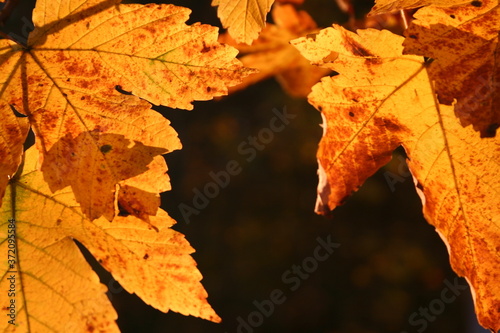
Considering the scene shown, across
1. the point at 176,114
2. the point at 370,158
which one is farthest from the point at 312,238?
the point at 370,158

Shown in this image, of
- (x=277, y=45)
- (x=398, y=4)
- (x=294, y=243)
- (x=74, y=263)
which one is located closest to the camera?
(x=398, y=4)

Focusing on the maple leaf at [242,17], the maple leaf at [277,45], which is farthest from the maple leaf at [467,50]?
the maple leaf at [277,45]

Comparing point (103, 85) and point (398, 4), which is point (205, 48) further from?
point (398, 4)

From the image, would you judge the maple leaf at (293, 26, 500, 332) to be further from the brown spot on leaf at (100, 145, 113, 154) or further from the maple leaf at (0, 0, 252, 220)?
the brown spot on leaf at (100, 145, 113, 154)

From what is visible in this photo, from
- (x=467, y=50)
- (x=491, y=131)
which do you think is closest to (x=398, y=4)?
(x=467, y=50)

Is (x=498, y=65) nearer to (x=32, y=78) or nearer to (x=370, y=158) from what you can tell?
(x=370, y=158)

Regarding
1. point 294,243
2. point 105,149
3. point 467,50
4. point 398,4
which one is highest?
point 105,149

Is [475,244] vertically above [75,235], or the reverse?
[75,235]
